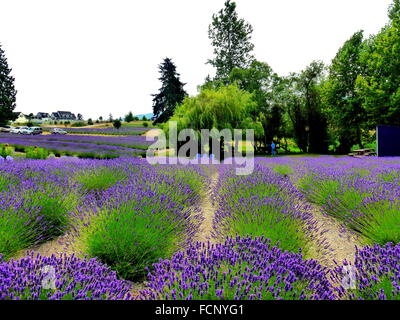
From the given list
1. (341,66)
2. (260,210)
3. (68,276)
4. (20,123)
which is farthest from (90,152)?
(341,66)

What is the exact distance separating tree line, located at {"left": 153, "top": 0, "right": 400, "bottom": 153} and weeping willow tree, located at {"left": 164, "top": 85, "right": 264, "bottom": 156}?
53mm

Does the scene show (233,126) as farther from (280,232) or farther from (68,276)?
(68,276)

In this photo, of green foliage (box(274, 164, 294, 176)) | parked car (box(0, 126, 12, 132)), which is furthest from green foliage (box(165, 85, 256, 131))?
green foliage (box(274, 164, 294, 176))

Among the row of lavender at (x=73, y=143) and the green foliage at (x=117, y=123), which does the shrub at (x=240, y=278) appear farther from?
the green foliage at (x=117, y=123)

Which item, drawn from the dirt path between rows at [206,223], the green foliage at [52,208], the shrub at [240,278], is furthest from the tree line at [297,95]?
the shrub at [240,278]

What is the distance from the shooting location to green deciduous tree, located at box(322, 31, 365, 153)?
70.0 ft

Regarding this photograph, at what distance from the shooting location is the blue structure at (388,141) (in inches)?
604

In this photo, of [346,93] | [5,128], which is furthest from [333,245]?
[346,93]

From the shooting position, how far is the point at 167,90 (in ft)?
94.2

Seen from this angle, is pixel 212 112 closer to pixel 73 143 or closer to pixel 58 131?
pixel 73 143

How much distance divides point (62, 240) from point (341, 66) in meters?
22.7

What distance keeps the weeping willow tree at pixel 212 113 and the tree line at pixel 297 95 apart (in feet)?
0.18

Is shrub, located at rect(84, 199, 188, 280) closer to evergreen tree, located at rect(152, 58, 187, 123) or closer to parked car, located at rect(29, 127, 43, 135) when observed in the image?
parked car, located at rect(29, 127, 43, 135)
